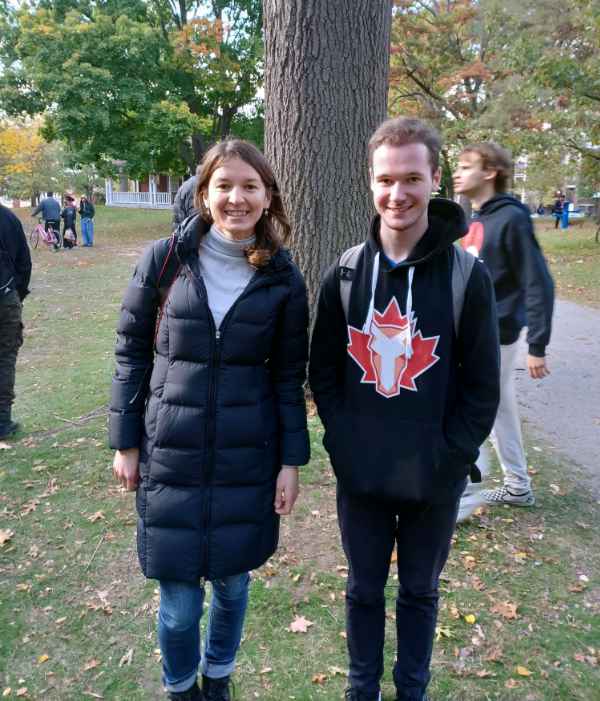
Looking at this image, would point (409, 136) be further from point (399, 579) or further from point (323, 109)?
point (323, 109)

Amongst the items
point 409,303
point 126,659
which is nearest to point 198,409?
point 409,303

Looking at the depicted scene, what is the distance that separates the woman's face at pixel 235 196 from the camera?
2097mm

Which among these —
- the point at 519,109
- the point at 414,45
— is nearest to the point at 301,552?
the point at 519,109

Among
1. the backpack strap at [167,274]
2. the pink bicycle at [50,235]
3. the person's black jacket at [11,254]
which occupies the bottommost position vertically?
the pink bicycle at [50,235]

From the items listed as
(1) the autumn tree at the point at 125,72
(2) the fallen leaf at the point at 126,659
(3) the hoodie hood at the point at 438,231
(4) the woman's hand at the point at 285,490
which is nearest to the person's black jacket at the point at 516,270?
(3) the hoodie hood at the point at 438,231

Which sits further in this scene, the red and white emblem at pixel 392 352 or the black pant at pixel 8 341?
the black pant at pixel 8 341

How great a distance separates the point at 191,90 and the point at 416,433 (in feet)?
89.0

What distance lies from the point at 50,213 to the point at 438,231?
1876cm

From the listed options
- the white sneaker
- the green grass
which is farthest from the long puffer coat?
the green grass

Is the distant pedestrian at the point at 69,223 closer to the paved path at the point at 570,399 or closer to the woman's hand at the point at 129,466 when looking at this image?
the paved path at the point at 570,399

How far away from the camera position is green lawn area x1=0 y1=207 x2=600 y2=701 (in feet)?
8.70

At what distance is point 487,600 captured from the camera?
312 centimetres

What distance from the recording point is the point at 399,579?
2.29 metres

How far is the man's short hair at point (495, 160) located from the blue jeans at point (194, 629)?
255 cm
